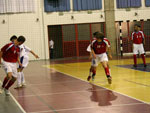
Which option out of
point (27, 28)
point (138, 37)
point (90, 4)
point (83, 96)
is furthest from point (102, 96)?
point (90, 4)

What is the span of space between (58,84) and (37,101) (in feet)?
11.3

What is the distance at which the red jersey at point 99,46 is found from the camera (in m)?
12.1

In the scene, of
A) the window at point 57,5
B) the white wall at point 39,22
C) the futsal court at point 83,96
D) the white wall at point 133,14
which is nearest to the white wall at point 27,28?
the white wall at point 39,22

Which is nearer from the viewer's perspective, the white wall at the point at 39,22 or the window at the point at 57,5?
the white wall at the point at 39,22

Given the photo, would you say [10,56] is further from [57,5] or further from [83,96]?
[57,5]

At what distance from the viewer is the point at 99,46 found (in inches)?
480

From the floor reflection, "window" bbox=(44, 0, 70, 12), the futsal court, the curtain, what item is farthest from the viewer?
"window" bbox=(44, 0, 70, 12)

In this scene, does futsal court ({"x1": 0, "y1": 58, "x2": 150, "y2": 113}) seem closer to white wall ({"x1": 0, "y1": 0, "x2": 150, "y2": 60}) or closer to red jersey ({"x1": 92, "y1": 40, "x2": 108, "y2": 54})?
red jersey ({"x1": 92, "y1": 40, "x2": 108, "y2": 54})

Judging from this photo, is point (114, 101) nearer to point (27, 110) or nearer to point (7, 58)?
point (27, 110)

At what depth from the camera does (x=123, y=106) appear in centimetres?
821

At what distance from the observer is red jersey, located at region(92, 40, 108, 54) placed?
12.1 meters

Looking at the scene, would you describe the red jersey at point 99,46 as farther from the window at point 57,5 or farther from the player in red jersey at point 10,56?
the window at point 57,5

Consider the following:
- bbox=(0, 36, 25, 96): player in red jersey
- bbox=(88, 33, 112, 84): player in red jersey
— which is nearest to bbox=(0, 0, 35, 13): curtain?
bbox=(88, 33, 112, 84): player in red jersey

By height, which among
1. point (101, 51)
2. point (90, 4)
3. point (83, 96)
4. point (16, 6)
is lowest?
point (83, 96)
